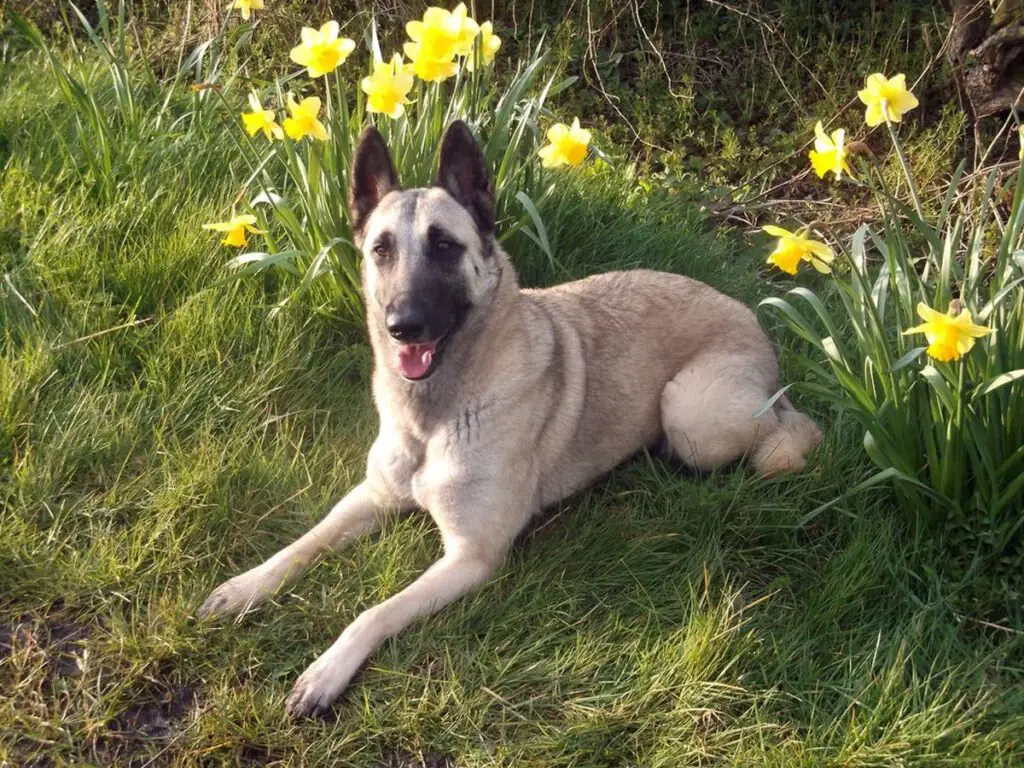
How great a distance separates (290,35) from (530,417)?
3.77m

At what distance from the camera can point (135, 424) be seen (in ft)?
11.3

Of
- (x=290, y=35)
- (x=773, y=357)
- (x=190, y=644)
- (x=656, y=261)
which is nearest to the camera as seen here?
(x=190, y=644)

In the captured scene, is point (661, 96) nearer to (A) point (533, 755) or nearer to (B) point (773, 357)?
(B) point (773, 357)

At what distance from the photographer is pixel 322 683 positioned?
2.65 m

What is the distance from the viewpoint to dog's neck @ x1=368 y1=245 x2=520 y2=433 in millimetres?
3209

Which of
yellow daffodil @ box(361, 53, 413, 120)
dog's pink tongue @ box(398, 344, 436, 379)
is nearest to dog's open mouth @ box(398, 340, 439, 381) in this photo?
dog's pink tongue @ box(398, 344, 436, 379)

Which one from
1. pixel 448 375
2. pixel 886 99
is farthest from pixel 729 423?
pixel 886 99

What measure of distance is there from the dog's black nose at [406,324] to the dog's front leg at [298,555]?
2.01 ft

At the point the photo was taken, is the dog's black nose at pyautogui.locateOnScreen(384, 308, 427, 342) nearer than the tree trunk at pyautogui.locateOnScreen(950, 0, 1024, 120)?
Yes

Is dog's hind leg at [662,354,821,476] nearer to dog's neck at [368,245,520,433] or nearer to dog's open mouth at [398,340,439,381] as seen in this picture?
dog's neck at [368,245,520,433]

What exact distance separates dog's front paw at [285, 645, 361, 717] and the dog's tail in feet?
5.17

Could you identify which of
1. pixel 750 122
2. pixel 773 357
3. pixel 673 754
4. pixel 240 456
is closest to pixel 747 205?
pixel 750 122

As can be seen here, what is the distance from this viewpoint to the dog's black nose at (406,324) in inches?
115

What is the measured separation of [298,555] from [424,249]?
1017 millimetres
